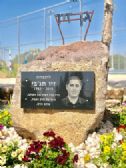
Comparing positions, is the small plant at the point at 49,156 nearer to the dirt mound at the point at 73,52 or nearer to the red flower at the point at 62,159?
the red flower at the point at 62,159

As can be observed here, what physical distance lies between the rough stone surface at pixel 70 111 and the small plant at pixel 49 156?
1.41 meters

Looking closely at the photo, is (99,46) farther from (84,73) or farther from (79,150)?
(79,150)

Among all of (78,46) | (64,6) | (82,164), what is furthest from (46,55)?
(64,6)

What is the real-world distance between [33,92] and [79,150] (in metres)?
1.13

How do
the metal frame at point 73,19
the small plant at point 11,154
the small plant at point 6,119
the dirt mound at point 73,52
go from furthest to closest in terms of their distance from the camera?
the metal frame at point 73,19
the small plant at point 6,119
the dirt mound at point 73,52
the small plant at point 11,154

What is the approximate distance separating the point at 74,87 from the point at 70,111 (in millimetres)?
332

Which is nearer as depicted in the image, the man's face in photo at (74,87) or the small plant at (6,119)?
the man's face in photo at (74,87)

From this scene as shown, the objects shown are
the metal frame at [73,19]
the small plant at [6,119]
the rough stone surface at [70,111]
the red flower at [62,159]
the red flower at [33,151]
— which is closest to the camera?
the red flower at [62,159]

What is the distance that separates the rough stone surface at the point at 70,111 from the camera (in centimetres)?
638

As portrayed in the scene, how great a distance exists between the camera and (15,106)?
6.81 meters

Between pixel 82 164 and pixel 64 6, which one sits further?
pixel 64 6

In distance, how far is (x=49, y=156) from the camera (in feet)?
15.9

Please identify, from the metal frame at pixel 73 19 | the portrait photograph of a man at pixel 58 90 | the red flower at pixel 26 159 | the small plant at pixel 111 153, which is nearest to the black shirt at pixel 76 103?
the portrait photograph of a man at pixel 58 90

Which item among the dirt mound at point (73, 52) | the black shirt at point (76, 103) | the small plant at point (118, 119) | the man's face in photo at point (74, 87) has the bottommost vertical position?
the small plant at point (118, 119)
